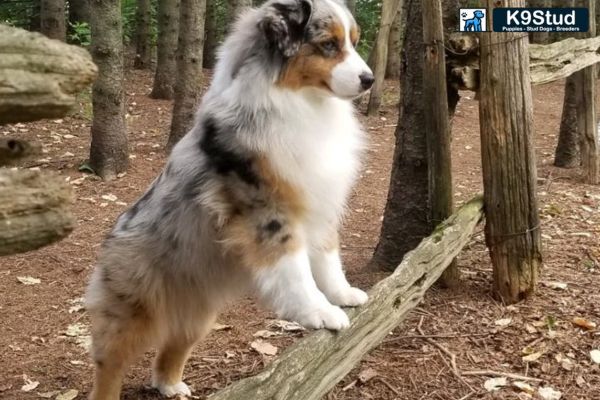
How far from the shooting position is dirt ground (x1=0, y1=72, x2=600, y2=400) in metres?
4.10

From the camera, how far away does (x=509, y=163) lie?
15.5 feet

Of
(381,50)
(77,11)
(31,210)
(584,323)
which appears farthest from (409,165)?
(77,11)

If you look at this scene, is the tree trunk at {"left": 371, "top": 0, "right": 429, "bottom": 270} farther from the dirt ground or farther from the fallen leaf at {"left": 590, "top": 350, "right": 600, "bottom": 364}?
the fallen leaf at {"left": 590, "top": 350, "right": 600, "bottom": 364}

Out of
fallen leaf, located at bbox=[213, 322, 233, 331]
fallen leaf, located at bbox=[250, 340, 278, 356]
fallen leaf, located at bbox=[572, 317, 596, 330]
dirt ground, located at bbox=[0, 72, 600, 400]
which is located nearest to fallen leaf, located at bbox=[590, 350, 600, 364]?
dirt ground, located at bbox=[0, 72, 600, 400]

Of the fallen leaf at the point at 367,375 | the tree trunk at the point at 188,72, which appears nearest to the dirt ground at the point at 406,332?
the fallen leaf at the point at 367,375

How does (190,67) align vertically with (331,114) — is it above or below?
above

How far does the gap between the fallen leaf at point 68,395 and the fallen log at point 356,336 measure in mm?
1782

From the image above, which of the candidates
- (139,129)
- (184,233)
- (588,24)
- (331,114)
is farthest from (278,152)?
(139,129)

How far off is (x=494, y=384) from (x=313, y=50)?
2.21 m

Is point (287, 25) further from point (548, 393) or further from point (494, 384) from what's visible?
point (548, 393)

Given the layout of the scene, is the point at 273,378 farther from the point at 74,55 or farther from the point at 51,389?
the point at 51,389

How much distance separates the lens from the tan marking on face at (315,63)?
3.32m

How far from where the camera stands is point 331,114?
3535 millimetres

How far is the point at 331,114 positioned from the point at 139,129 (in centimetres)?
792
